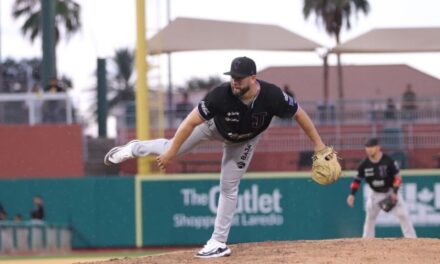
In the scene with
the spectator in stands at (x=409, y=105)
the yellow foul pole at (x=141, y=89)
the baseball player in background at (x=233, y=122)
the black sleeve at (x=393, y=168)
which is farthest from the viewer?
the spectator in stands at (x=409, y=105)

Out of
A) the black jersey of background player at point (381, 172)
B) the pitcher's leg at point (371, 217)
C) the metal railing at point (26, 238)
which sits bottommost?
the metal railing at point (26, 238)

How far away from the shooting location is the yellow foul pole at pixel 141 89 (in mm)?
19292

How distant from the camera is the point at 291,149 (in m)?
20.2

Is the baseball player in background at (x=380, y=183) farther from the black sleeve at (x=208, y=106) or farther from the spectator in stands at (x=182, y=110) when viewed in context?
the black sleeve at (x=208, y=106)

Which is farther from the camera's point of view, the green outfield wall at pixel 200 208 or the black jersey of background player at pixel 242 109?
the green outfield wall at pixel 200 208

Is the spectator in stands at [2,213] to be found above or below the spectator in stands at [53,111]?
below

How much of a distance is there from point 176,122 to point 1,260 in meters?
5.13

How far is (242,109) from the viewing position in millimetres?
9062

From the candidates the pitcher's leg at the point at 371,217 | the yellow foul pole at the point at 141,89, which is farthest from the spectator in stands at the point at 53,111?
the pitcher's leg at the point at 371,217

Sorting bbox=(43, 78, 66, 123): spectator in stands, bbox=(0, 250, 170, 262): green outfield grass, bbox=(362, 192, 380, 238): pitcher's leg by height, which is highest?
bbox=(43, 78, 66, 123): spectator in stands

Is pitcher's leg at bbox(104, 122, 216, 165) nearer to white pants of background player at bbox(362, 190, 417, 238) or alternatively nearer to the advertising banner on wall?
white pants of background player at bbox(362, 190, 417, 238)

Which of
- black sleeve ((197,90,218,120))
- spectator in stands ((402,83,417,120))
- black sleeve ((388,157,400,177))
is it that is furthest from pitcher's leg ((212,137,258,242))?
spectator in stands ((402,83,417,120))

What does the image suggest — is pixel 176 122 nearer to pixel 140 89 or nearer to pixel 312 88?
pixel 140 89

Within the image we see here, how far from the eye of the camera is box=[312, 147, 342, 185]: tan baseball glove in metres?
9.49
